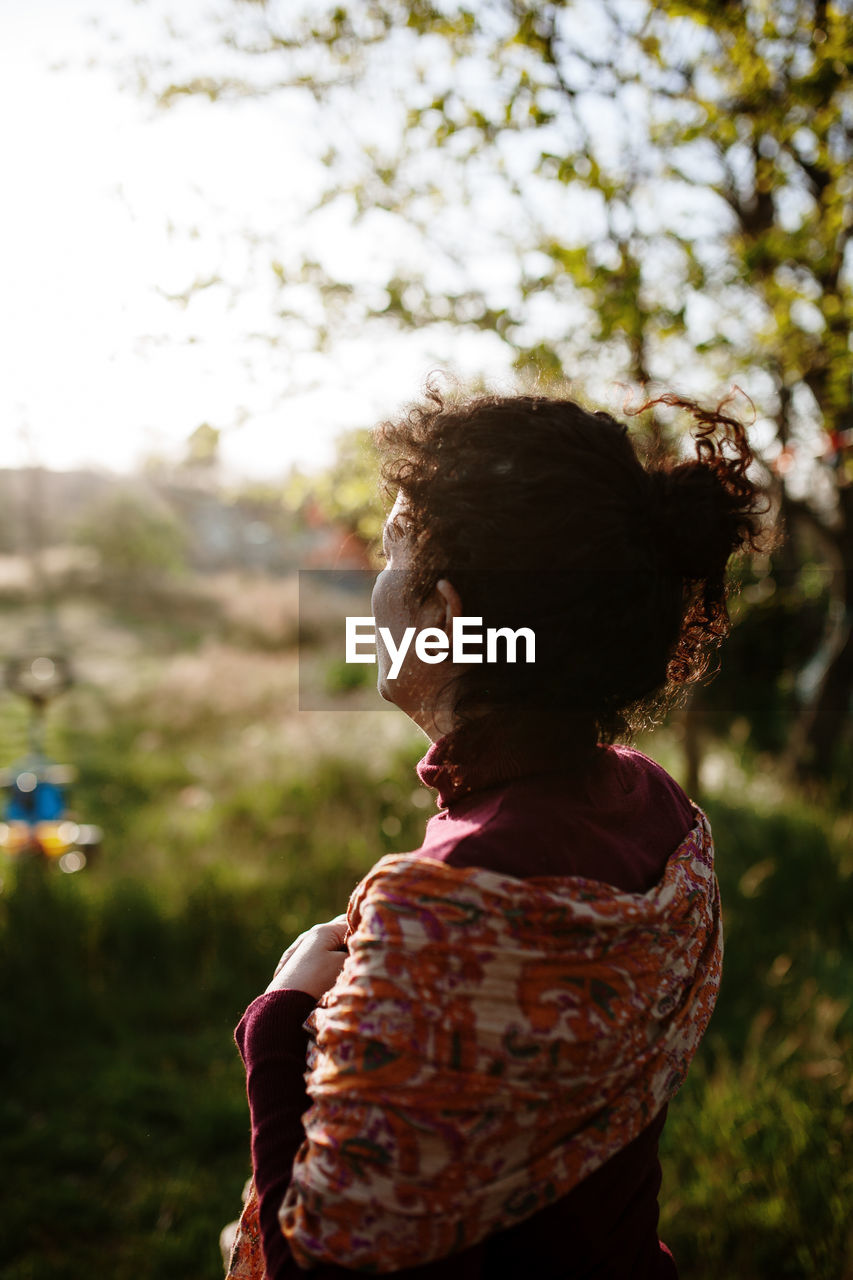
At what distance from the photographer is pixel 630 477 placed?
1137 millimetres

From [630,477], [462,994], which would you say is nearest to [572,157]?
[630,477]

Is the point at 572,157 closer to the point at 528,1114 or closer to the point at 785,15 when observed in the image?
the point at 785,15

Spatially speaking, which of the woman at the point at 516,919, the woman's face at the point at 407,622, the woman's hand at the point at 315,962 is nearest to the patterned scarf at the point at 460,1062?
the woman at the point at 516,919

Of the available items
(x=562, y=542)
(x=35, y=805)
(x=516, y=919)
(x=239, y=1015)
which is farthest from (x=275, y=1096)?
(x=35, y=805)

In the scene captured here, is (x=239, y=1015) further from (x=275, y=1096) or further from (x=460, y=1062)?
(x=460, y=1062)

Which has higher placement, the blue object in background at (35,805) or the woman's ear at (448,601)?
the woman's ear at (448,601)

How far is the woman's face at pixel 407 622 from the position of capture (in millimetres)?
1167

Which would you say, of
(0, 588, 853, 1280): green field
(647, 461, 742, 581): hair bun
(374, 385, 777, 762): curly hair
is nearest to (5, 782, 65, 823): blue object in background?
(0, 588, 853, 1280): green field

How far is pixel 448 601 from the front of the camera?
1144 millimetres

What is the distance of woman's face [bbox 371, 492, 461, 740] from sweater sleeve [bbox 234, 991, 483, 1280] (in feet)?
1.33

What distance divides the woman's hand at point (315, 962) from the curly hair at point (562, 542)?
358 mm

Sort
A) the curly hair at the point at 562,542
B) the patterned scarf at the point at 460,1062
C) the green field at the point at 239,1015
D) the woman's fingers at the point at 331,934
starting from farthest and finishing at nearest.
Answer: the green field at the point at 239,1015 → the woman's fingers at the point at 331,934 → the curly hair at the point at 562,542 → the patterned scarf at the point at 460,1062

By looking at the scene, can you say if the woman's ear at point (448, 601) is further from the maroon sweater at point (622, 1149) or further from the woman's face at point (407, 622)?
the maroon sweater at point (622, 1149)

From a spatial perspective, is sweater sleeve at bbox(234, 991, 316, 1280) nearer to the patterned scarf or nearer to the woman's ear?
the patterned scarf
